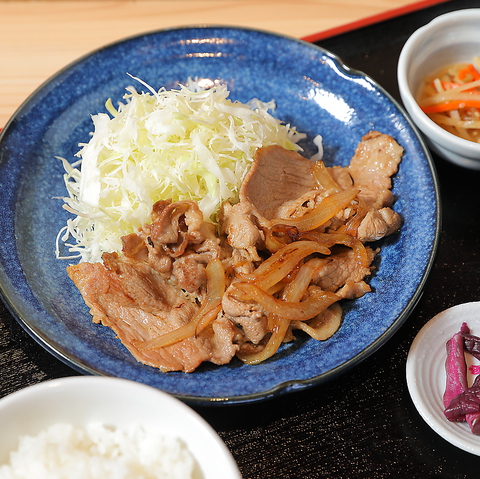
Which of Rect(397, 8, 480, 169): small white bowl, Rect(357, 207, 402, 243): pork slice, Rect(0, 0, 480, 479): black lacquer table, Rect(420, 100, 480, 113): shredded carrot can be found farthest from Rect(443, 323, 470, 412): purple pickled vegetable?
Rect(420, 100, 480, 113): shredded carrot

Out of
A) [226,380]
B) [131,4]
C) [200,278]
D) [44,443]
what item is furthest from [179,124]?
[131,4]

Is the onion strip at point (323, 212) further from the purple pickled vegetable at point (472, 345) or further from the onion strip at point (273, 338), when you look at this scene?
the purple pickled vegetable at point (472, 345)

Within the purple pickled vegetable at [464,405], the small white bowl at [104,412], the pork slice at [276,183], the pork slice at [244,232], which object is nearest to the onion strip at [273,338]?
the pork slice at [244,232]

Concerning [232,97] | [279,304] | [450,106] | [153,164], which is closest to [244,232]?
[279,304]

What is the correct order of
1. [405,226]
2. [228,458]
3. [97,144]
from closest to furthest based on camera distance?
[228,458], [405,226], [97,144]

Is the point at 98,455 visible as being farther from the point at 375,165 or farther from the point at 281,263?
the point at 375,165

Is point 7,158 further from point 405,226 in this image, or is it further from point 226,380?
point 405,226
